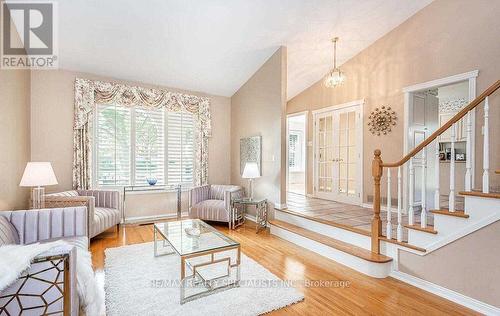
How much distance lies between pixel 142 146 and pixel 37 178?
200 centimetres

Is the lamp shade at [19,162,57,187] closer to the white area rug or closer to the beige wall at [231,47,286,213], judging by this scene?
the white area rug

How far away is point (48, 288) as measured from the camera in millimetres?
1482

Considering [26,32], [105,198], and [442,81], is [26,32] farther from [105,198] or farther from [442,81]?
[442,81]

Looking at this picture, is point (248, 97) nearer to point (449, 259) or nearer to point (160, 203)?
point (160, 203)

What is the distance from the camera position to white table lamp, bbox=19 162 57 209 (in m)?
3.04

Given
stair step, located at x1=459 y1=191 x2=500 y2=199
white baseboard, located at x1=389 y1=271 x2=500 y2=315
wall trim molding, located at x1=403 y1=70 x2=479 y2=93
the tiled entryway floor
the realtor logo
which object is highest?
the realtor logo

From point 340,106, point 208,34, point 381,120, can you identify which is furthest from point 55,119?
point 381,120

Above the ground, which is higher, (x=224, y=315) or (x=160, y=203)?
(x=160, y=203)

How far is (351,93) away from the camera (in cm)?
509

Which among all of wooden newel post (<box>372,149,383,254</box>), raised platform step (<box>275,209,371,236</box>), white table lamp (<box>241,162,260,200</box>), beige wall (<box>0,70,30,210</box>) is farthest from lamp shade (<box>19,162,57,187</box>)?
wooden newel post (<box>372,149,383,254</box>)

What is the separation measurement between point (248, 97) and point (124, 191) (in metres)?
3.09

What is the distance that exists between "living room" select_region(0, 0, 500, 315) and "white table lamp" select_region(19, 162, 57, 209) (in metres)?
0.03

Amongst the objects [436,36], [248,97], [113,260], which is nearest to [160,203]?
[113,260]

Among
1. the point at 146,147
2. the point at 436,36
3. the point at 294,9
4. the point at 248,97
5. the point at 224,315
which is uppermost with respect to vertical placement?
the point at 294,9
